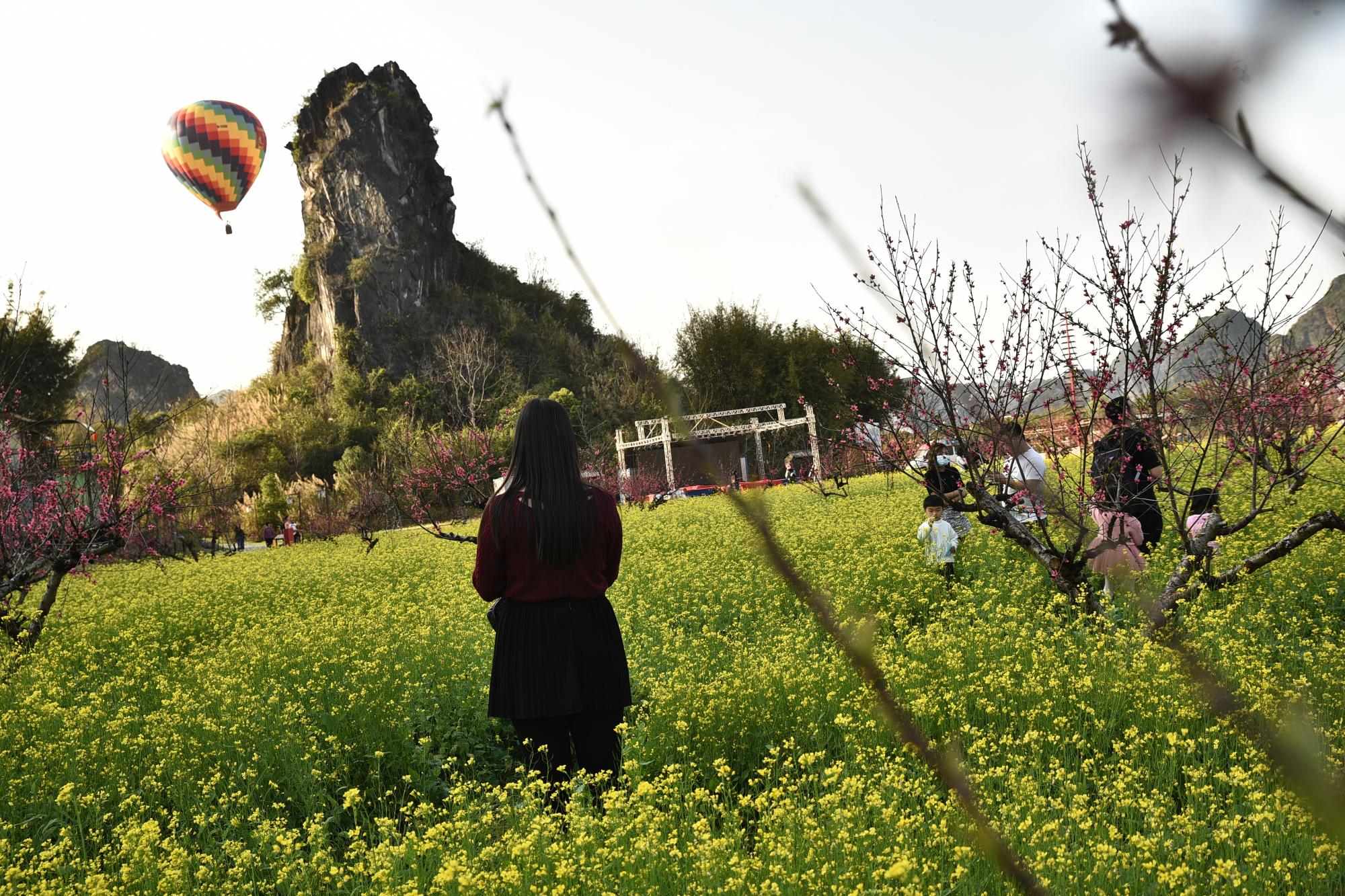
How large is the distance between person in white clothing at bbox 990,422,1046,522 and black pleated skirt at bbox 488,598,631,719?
332 cm

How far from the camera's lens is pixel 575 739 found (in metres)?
4.25

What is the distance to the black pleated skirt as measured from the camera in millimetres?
3998

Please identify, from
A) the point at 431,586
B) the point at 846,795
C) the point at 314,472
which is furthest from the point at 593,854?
the point at 314,472

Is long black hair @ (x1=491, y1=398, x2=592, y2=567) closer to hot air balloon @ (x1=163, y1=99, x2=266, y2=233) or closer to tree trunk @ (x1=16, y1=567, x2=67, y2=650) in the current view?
tree trunk @ (x1=16, y1=567, x2=67, y2=650)

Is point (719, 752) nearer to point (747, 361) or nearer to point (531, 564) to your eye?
point (531, 564)

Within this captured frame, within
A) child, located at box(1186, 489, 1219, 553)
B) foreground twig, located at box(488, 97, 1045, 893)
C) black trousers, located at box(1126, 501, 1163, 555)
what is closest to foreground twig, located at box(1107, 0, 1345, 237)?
foreground twig, located at box(488, 97, 1045, 893)

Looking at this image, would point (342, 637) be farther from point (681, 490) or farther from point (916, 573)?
point (681, 490)

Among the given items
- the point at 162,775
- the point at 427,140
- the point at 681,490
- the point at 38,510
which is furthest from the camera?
the point at 427,140

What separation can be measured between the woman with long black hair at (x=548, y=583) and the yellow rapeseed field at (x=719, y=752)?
41 centimetres

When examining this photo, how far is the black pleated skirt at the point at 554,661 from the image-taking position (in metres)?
4.00

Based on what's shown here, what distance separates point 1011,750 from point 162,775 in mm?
4221

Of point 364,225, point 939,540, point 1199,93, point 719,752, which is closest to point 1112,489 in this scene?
point 939,540

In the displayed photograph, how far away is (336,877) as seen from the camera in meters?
3.43

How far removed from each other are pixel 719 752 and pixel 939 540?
4703 millimetres
